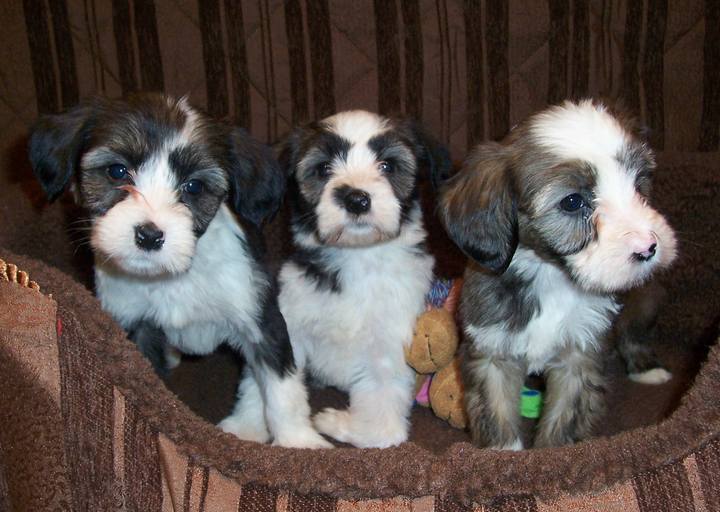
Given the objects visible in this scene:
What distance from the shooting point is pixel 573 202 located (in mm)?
1806

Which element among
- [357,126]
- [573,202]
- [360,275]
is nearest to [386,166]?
[357,126]

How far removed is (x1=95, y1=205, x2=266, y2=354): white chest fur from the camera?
88.0 inches

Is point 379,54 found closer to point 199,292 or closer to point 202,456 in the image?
point 199,292

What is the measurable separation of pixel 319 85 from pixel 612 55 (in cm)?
146

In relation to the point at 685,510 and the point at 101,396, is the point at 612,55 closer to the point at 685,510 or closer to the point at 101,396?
the point at 685,510

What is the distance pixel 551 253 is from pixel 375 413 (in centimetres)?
93

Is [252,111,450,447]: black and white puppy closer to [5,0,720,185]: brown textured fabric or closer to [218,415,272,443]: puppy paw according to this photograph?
[218,415,272,443]: puppy paw

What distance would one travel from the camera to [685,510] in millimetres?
1527

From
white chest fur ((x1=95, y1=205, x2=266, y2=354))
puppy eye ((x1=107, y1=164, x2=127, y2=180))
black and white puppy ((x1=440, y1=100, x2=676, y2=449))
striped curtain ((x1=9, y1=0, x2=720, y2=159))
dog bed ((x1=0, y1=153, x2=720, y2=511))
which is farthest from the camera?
striped curtain ((x1=9, y1=0, x2=720, y2=159))

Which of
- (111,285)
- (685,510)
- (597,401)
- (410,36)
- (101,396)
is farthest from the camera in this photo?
(410,36)

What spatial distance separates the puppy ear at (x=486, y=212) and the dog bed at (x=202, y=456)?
1.91 feet

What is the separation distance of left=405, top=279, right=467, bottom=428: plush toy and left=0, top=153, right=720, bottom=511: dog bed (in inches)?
4.7

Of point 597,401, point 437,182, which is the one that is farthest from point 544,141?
point 597,401

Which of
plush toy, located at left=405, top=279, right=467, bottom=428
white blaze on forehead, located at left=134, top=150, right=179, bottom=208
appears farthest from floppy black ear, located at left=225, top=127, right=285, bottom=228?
plush toy, located at left=405, top=279, right=467, bottom=428
